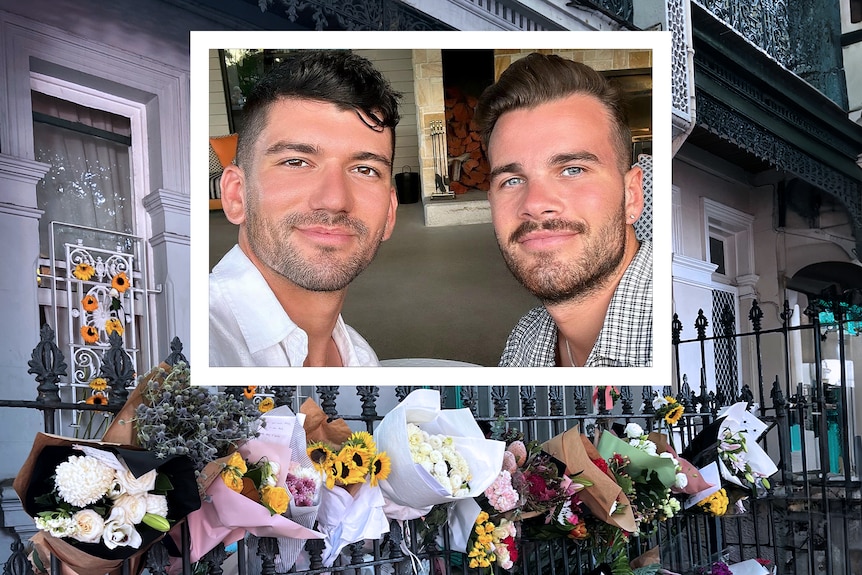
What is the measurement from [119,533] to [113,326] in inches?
60.7

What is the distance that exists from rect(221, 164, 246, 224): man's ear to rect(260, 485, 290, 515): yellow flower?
836 mm

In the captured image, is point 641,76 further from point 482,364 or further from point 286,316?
point 286,316

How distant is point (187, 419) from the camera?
183 cm

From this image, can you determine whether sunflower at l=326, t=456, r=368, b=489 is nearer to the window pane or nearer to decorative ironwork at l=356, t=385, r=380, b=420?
decorative ironwork at l=356, t=385, r=380, b=420

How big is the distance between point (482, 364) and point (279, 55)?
1.03m

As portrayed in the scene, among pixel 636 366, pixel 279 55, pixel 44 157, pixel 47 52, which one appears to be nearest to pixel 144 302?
pixel 44 157

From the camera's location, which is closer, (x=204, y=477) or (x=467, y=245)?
(x=204, y=477)

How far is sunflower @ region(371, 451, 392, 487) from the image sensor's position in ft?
7.06

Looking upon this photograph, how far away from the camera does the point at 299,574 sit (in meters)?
2.11

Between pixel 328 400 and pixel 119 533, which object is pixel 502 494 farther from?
pixel 119 533

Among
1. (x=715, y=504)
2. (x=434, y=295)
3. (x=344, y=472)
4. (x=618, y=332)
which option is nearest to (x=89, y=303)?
(x=434, y=295)

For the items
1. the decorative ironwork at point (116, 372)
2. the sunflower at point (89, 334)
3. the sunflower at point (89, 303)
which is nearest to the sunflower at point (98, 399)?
the sunflower at point (89, 334)

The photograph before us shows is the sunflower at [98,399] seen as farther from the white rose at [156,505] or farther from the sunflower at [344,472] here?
the white rose at [156,505]

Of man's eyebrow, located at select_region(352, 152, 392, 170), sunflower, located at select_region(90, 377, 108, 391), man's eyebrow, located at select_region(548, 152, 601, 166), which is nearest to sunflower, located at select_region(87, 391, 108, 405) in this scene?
sunflower, located at select_region(90, 377, 108, 391)
